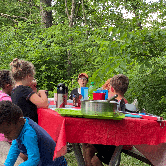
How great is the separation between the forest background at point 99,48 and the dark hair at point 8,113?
165 cm

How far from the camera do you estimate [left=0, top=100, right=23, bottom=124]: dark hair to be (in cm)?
172

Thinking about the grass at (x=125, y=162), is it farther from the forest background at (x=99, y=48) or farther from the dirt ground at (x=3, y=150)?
the forest background at (x=99, y=48)

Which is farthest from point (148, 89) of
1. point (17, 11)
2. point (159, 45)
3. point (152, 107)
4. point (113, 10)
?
point (17, 11)

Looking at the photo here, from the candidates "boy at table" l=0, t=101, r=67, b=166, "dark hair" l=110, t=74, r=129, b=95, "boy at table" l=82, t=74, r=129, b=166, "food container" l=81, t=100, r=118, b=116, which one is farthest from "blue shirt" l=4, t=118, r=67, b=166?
"dark hair" l=110, t=74, r=129, b=95

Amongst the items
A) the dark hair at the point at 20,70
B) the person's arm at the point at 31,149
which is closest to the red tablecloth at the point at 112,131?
the person's arm at the point at 31,149

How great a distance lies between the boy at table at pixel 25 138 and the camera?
1.75 m

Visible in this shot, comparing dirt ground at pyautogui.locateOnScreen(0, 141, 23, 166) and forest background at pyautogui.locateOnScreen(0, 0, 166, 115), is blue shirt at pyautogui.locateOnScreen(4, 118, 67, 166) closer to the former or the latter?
dirt ground at pyautogui.locateOnScreen(0, 141, 23, 166)

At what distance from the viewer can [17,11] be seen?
14.8m

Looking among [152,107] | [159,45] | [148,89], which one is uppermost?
→ [159,45]

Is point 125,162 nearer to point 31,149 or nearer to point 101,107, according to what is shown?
point 101,107

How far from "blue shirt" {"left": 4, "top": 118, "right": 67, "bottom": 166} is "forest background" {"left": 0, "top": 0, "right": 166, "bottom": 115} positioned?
1460mm

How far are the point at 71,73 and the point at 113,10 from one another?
13.4 ft

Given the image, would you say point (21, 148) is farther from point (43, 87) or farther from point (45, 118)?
point (43, 87)

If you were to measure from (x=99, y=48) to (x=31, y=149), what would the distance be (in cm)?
392
